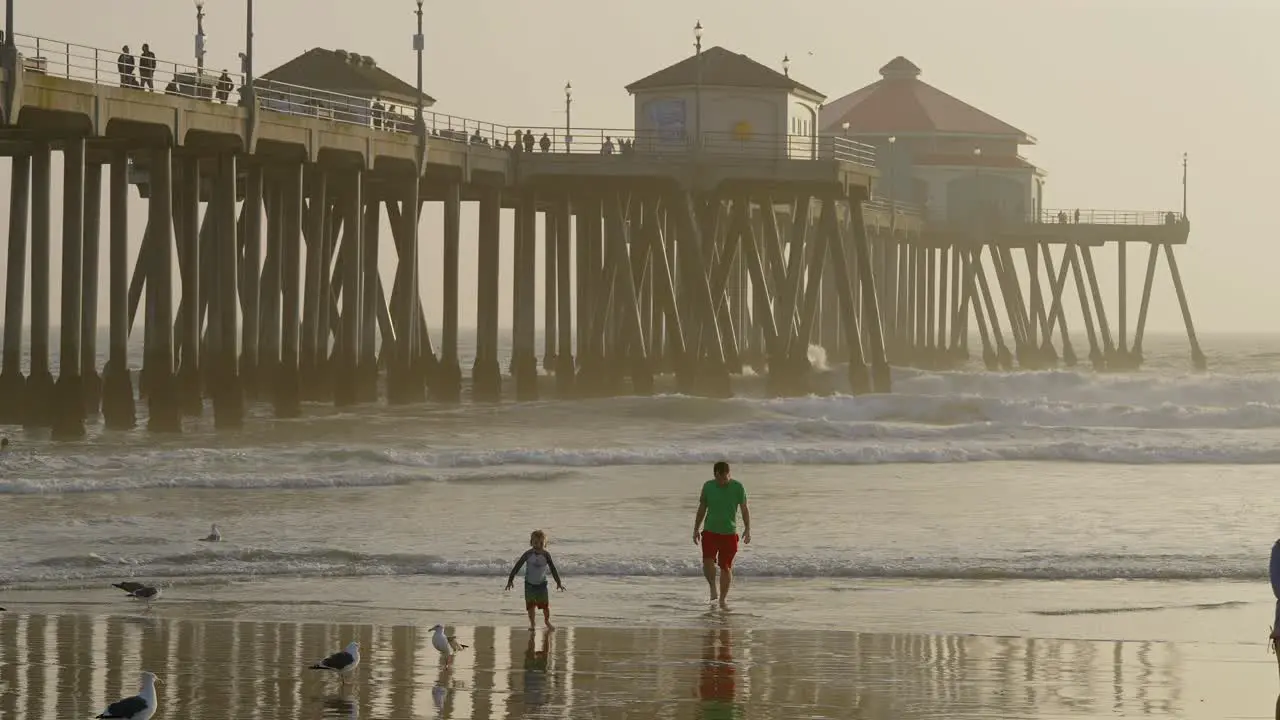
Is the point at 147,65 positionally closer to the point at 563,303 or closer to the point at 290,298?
the point at 290,298

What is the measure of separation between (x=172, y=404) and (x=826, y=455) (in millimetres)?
9588

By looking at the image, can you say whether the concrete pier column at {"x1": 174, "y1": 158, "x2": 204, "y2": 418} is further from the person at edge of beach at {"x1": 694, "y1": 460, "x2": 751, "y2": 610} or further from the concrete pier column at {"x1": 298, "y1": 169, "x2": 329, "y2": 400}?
the person at edge of beach at {"x1": 694, "y1": 460, "x2": 751, "y2": 610}

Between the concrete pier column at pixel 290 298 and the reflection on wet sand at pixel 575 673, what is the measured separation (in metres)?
20.3

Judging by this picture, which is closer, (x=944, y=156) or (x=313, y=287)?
(x=313, y=287)

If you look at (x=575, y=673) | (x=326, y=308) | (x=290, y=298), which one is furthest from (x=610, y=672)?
(x=326, y=308)

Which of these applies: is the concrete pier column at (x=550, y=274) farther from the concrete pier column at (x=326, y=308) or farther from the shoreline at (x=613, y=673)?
the shoreline at (x=613, y=673)

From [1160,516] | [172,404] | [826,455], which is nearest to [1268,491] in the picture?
[1160,516]

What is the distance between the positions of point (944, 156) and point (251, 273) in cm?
4429

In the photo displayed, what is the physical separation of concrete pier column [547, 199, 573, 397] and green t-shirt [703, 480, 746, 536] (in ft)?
91.8

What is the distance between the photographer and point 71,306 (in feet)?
94.9

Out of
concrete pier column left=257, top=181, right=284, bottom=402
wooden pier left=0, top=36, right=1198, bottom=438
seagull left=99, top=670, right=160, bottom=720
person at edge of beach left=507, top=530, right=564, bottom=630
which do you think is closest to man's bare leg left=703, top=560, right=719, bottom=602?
person at edge of beach left=507, top=530, right=564, bottom=630

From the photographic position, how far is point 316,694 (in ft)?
36.9

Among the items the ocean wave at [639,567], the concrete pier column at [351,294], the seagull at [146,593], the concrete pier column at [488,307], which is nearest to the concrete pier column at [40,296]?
the concrete pier column at [351,294]

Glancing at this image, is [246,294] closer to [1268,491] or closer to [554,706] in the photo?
[1268,491]
